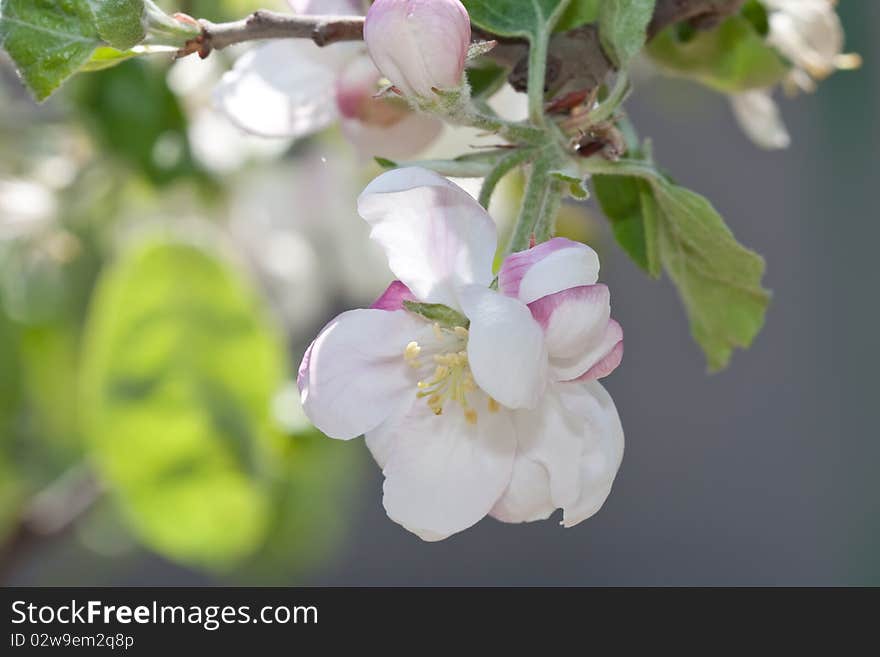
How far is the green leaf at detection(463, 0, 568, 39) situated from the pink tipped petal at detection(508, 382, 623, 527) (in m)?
0.12

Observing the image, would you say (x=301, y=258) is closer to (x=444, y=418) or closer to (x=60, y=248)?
(x=60, y=248)

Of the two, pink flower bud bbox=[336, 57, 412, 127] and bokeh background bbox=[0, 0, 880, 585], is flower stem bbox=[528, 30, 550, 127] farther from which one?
bokeh background bbox=[0, 0, 880, 585]

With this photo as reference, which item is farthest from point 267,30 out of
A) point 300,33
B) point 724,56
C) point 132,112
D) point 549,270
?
point 132,112

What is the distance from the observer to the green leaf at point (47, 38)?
13.5 inches

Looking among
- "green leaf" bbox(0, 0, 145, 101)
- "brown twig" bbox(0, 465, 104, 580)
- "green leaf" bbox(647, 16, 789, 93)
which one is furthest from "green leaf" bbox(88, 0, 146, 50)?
"brown twig" bbox(0, 465, 104, 580)

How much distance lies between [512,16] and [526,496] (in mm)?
158

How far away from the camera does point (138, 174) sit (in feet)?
2.57

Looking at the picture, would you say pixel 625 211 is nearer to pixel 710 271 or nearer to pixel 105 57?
pixel 710 271

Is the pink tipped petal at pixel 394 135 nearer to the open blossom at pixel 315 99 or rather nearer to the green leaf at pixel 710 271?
the open blossom at pixel 315 99

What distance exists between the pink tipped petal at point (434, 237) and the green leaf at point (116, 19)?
86mm

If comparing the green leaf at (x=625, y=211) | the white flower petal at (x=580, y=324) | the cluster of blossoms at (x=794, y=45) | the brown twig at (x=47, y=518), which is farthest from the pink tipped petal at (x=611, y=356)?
the brown twig at (x=47, y=518)

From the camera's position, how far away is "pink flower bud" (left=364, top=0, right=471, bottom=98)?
33 centimetres

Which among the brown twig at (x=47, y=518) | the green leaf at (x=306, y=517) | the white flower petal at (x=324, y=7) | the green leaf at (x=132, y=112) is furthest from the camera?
the green leaf at (x=306, y=517)

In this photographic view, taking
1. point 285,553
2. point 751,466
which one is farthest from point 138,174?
point 751,466
